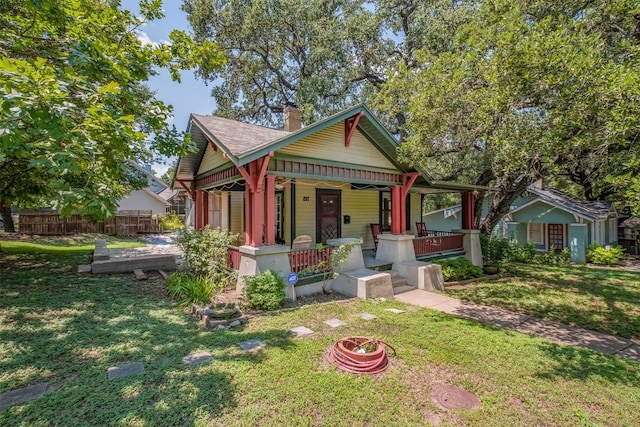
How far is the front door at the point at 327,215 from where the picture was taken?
1112cm

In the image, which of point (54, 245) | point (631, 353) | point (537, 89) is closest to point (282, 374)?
point (631, 353)

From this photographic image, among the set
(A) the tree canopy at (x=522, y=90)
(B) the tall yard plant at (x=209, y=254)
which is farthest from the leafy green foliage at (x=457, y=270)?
(B) the tall yard plant at (x=209, y=254)

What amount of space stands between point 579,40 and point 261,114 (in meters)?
20.1

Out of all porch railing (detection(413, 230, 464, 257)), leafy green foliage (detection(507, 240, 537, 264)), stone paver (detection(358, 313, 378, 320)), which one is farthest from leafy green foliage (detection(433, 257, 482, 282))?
leafy green foliage (detection(507, 240, 537, 264))

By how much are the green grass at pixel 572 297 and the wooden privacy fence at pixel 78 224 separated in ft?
58.3

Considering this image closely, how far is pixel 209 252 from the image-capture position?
811cm

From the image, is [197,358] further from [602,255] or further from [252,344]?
[602,255]

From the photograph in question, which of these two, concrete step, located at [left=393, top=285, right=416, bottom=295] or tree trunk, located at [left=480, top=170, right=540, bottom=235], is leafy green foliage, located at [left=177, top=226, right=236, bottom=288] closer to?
concrete step, located at [left=393, top=285, right=416, bottom=295]

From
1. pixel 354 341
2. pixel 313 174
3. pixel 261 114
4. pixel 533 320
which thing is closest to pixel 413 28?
pixel 261 114

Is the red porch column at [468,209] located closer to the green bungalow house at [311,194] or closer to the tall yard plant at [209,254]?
the green bungalow house at [311,194]

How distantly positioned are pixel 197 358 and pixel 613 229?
27.5m

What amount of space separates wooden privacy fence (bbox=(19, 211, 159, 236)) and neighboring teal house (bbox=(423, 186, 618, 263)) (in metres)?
24.0

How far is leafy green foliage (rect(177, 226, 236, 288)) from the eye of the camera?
809 cm

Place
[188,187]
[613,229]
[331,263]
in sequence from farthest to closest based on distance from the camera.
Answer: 1. [613,229]
2. [188,187]
3. [331,263]
